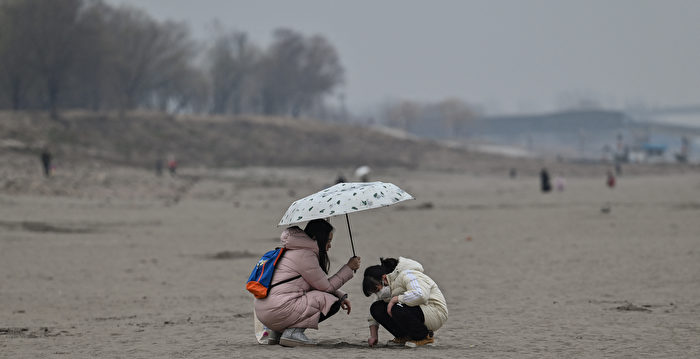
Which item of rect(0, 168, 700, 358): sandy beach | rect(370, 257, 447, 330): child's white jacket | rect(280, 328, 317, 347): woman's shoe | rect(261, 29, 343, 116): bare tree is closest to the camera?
rect(370, 257, 447, 330): child's white jacket

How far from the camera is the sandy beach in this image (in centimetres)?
941

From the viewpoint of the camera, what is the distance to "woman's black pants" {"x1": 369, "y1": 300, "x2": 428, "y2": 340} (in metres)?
8.62

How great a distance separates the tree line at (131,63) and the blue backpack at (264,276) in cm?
6445

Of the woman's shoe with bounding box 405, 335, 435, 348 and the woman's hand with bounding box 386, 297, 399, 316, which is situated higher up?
the woman's hand with bounding box 386, 297, 399, 316

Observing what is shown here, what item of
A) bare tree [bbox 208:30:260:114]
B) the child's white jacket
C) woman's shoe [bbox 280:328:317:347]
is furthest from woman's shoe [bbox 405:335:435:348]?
bare tree [bbox 208:30:260:114]

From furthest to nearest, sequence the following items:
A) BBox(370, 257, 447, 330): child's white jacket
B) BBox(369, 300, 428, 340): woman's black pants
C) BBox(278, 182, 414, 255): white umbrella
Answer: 1. BBox(369, 300, 428, 340): woman's black pants
2. BBox(370, 257, 447, 330): child's white jacket
3. BBox(278, 182, 414, 255): white umbrella

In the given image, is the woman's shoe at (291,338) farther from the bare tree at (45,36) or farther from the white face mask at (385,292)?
the bare tree at (45,36)

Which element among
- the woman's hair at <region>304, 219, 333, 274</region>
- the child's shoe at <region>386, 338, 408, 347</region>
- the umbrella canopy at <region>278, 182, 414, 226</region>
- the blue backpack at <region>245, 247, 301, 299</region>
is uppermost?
the umbrella canopy at <region>278, 182, 414, 226</region>

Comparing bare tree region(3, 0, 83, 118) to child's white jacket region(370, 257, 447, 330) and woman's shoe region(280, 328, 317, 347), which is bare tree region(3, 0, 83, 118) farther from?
child's white jacket region(370, 257, 447, 330)

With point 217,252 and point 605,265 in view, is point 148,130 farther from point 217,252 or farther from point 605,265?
point 605,265

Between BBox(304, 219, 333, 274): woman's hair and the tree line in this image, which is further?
the tree line

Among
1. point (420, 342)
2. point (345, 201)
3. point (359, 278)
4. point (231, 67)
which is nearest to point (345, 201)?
point (345, 201)

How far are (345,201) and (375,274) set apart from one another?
33.5 inches

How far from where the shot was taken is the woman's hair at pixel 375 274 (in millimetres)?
8742
